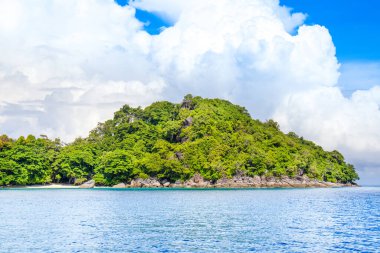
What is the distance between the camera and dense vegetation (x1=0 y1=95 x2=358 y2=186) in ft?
499

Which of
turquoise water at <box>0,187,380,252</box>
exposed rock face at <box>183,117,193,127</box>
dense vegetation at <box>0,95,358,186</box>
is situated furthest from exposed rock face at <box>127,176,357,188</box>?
turquoise water at <box>0,187,380,252</box>

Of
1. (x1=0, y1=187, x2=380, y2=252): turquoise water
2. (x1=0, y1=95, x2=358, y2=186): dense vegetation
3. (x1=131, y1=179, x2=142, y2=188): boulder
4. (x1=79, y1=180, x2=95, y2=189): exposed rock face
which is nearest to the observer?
(x1=0, y1=187, x2=380, y2=252): turquoise water

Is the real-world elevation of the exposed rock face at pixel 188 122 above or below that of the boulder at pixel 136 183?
above

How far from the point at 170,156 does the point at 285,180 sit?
144 feet

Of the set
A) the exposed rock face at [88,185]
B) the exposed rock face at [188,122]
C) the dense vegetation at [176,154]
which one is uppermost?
the exposed rock face at [188,122]

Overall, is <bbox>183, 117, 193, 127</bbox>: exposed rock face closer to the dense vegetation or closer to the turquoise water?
the dense vegetation

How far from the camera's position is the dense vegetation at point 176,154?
15200 cm

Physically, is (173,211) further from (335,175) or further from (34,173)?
(335,175)

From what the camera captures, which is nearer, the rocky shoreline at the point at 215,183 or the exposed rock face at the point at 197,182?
the exposed rock face at the point at 197,182

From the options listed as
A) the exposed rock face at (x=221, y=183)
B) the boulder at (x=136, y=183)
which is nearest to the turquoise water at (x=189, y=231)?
the exposed rock face at (x=221, y=183)

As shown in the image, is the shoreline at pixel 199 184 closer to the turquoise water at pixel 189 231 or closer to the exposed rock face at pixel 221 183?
the exposed rock face at pixel 221 183

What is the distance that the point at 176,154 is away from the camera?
6437 inches

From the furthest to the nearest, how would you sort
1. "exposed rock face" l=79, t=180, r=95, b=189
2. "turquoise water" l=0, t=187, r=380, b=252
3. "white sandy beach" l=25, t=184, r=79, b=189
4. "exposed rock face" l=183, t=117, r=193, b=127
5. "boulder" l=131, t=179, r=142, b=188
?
"exposed rock face" l=183, t=117, r=193, b=127, "exposed rock face" l=79, t=180, r=95, b=189, "boulder" l=131, t=179, r=142, b=188, "white sandy beach" l=25, t=184, r=79, b=189, "turquoise water" l=0, t=187, r=380, b=252

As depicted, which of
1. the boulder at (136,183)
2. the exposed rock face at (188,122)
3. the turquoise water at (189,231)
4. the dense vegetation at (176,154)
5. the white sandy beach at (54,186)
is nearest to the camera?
the turquoise water at (189,231)
